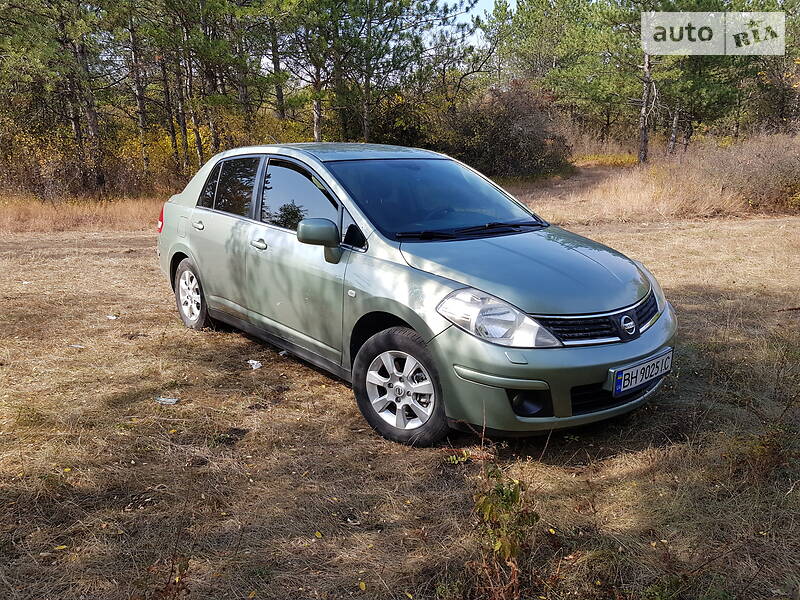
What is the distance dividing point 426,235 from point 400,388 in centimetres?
97

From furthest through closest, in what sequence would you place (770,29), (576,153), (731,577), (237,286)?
1. (576,153)
2. (770,29)
3. (237,286)
4. (731,577)

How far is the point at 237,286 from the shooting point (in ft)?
15.6

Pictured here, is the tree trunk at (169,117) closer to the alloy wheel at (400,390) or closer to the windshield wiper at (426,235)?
the windshield wiper at (426,235)

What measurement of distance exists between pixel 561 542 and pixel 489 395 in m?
0.76

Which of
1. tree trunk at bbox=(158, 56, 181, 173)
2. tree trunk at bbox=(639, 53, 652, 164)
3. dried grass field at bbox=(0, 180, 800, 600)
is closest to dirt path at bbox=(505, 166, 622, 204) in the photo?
tree trunk at bbox=(639, 53, 652, 164)

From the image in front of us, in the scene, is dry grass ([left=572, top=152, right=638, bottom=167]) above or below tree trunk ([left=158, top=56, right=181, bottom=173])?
below

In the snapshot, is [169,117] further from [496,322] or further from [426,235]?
[496,322]

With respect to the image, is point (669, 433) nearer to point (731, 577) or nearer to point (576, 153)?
point (731, 577)

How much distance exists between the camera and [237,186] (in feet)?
16.0

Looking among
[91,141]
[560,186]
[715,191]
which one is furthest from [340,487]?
[560,186]

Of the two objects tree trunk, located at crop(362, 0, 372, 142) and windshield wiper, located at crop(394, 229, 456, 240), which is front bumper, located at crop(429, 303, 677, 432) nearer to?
windshield wiper, located at crop(394, 229, 456, 240)

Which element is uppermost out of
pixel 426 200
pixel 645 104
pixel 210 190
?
pixel 645 104

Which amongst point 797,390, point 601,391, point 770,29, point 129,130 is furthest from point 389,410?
point 770,29

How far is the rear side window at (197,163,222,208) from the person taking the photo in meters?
5.18
